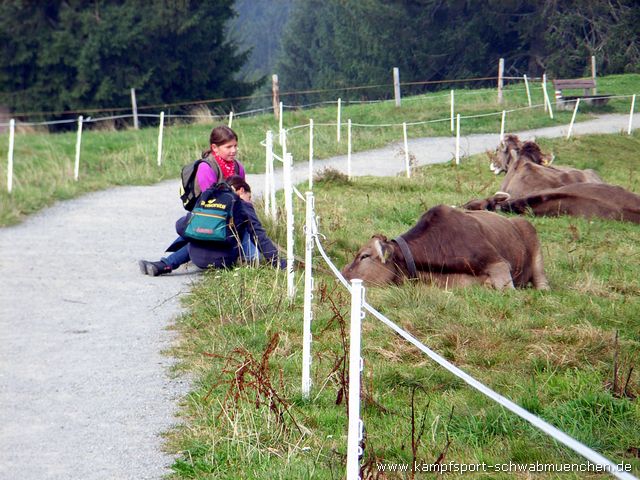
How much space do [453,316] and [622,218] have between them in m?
6.49

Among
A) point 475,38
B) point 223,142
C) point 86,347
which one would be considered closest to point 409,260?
point 223,142

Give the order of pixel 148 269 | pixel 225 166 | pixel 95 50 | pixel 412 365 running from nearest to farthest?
pixel 412 365, pixel 148 269, pixel 225 166, pixel 95 50

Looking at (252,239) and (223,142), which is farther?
(223,142)

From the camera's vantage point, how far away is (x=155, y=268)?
10258mm

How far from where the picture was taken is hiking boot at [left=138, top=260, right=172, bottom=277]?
33.7ft

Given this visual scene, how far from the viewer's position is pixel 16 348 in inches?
297

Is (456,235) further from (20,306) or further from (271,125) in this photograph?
(271,125)

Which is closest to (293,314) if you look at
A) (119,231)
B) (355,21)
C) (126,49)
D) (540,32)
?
(119,231)

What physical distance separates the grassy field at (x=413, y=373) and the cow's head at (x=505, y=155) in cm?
812

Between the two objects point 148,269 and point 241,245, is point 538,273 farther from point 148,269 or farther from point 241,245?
point 148,269

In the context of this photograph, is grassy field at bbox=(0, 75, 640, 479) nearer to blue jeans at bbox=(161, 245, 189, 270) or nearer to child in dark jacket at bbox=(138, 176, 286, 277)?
child in dark jacket at bbox=(138, 176, 286, 277)

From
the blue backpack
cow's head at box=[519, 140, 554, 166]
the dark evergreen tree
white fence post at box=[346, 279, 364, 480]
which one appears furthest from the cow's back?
the dark evergreen tree

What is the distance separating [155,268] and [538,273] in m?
3.81

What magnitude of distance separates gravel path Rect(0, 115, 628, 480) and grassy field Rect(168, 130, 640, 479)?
0.25 meters
